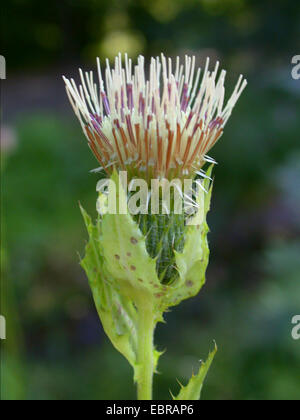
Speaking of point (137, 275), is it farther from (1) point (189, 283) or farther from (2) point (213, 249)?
(2) point (213, 249)

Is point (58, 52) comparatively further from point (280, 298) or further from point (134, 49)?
point (280, 298)

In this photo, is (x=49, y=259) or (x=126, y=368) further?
(x=49, y=259)

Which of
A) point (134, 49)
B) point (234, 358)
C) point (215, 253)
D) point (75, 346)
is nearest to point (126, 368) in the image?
point (234, 358)

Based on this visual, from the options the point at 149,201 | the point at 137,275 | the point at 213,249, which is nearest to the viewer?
the point at 137,275

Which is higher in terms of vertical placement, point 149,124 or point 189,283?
point 149,124

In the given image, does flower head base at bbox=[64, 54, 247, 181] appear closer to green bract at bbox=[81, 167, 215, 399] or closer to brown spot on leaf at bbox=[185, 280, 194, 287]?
green bract at bbox=[81, 167, 215, 399]

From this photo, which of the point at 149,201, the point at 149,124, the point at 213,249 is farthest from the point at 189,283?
the point at 213,249
